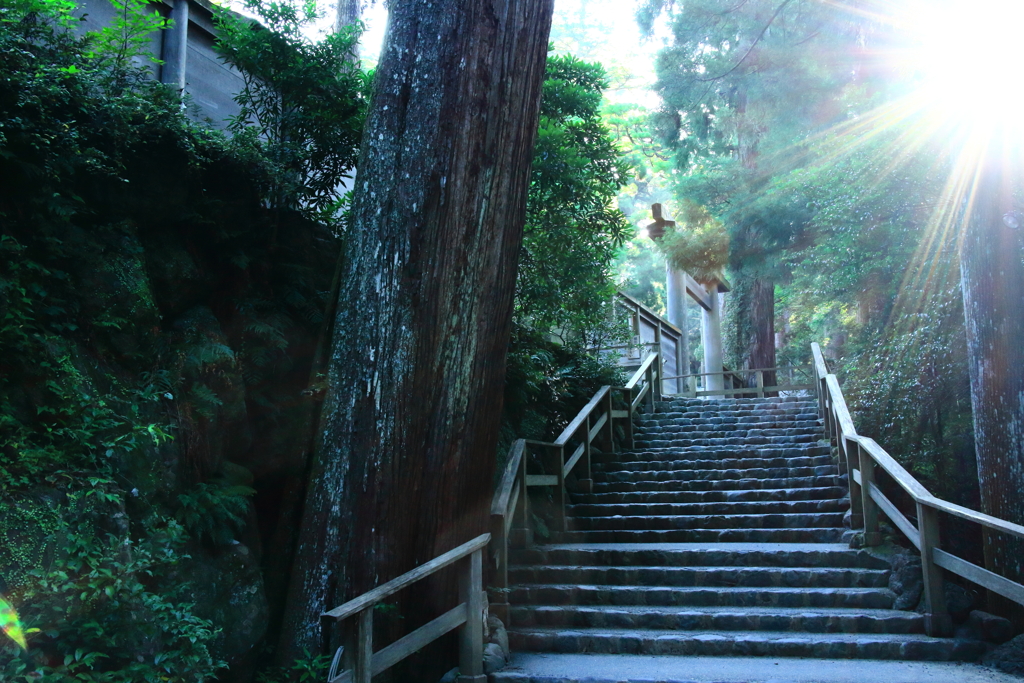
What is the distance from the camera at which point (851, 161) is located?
945cm

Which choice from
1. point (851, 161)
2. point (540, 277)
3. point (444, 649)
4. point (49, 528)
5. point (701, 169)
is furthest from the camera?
point (701, 169)

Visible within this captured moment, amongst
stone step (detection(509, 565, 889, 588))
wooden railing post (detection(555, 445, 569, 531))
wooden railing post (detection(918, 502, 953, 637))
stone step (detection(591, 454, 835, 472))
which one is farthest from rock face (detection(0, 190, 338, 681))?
stone step (detection(591, 454, 835, 472))

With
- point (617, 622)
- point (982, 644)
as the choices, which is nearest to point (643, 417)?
point (617, 622)

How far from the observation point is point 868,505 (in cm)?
668

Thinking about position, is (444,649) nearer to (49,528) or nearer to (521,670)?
(521,670)

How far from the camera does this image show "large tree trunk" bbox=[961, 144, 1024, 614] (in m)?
5.50

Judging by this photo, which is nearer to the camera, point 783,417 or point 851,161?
point 851,161

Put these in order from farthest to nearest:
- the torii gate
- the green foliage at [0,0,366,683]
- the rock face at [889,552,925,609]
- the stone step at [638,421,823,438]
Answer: the torii gate < the stone step at [638,421,823,438] < the rock face at [889,552,925,609] < the green foliage at [0,0,366,683]

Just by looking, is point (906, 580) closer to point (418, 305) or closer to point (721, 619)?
point (721, 619)

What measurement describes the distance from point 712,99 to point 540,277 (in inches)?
368

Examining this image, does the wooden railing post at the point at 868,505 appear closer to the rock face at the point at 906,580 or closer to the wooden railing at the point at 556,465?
the rock face at the point at 906,580

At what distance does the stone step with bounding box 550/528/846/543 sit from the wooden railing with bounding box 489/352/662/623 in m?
0.27

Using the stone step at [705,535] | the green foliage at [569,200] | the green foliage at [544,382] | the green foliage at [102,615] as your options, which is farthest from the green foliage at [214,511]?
the green foliage at [569,200]

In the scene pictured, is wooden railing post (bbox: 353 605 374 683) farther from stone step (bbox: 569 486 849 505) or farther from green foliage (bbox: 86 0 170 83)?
stone step (bbox: 569 486 849 505)
